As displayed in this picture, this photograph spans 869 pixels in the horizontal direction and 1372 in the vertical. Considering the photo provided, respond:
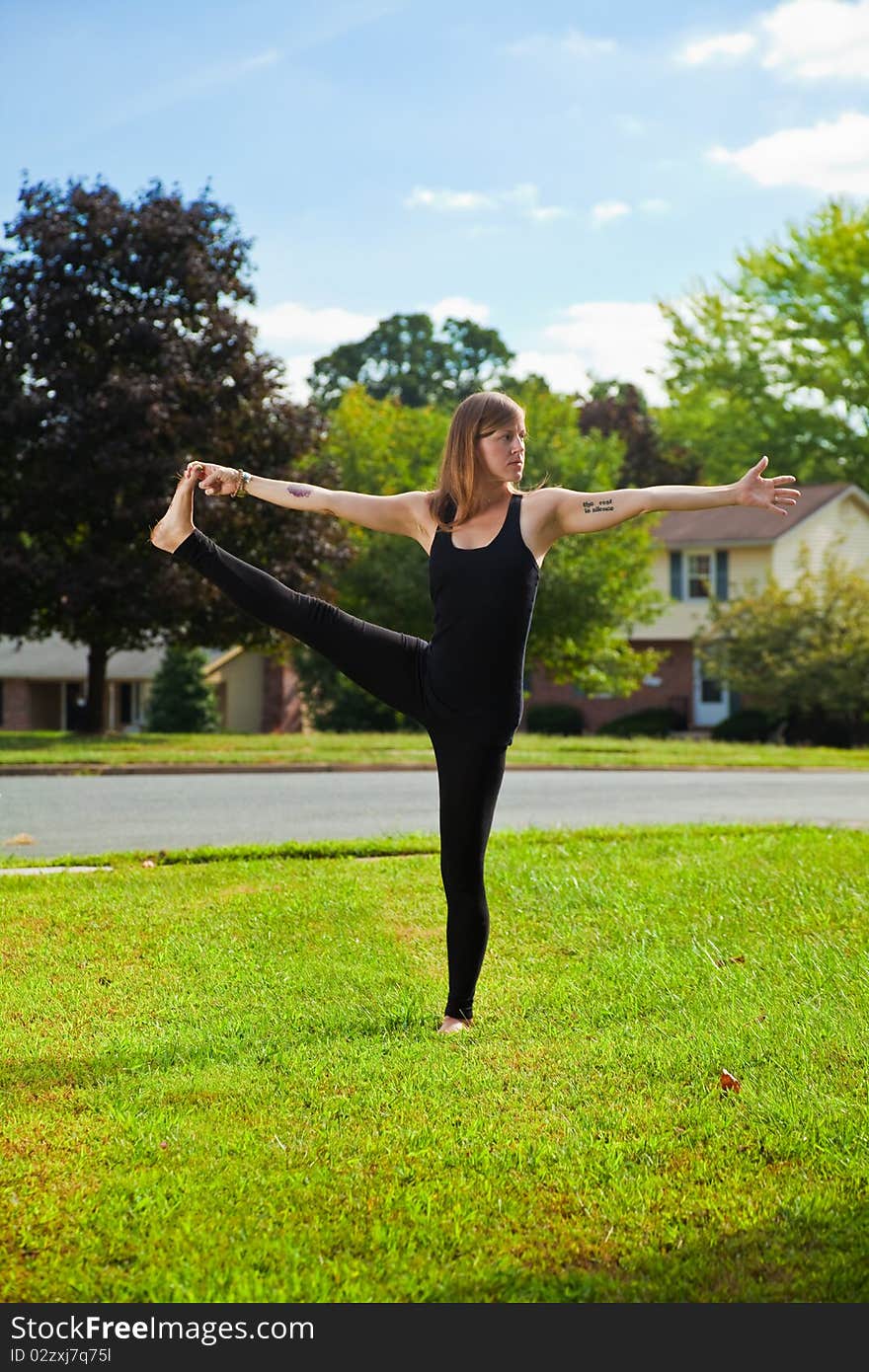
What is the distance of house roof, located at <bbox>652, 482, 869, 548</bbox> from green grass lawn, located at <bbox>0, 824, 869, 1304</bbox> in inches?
1322

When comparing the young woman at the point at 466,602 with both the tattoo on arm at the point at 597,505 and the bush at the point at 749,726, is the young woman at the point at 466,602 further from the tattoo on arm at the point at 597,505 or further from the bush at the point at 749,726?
the bush at the point at 749,726

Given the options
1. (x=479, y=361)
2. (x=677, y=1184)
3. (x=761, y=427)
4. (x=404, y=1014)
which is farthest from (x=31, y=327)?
(x=479, y=361)

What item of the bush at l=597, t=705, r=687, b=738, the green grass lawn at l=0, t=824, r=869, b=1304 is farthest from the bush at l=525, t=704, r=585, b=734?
the green grass lawn at l=0, t=824, r=869, b=1304

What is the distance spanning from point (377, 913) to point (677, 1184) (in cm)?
362

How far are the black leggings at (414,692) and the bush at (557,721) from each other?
115 feet

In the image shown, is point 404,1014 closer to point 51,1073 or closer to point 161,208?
point 51,1073

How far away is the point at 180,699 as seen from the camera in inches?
1550

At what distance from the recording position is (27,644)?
47.2m

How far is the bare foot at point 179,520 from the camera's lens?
551 centimetres

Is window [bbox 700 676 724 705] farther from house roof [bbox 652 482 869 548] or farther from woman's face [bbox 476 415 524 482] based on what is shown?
woman's face [bbox 476 415 524 482]

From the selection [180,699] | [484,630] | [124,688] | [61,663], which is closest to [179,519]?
[484,630]

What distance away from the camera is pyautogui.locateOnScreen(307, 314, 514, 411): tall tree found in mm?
81438

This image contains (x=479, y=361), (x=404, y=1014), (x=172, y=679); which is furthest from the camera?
(x=479, y=361)
